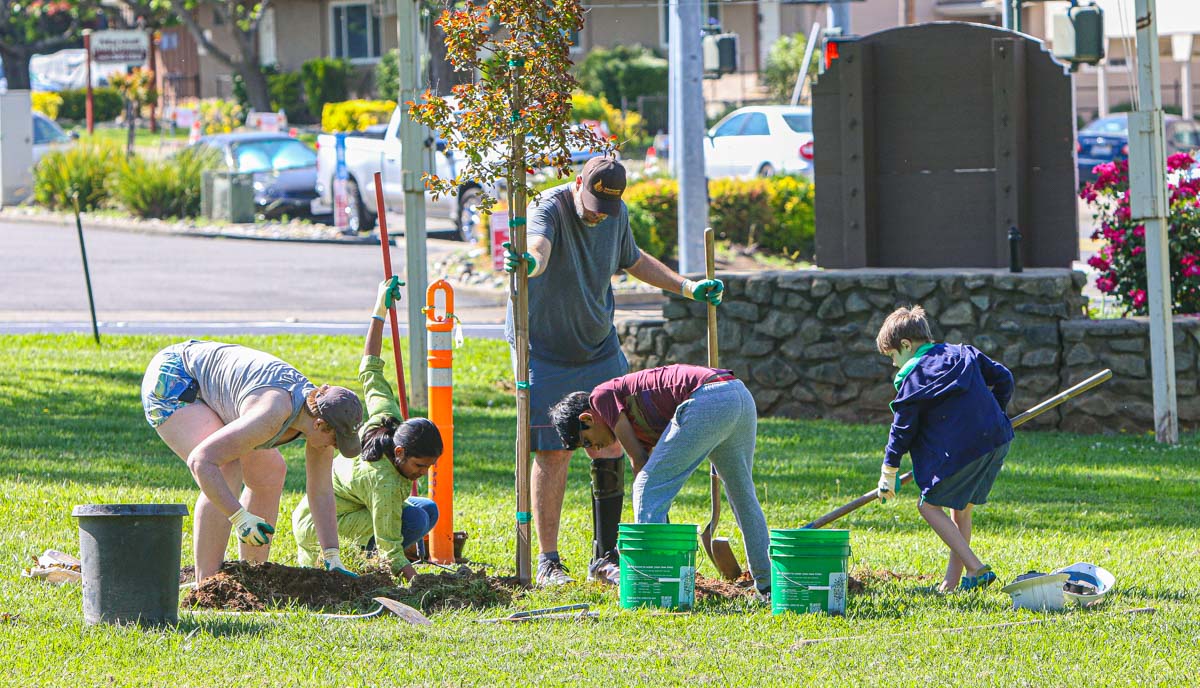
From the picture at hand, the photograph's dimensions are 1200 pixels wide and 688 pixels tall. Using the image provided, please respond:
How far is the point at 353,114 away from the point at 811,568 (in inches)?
1221

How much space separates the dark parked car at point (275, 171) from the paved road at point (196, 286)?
7.31 ft

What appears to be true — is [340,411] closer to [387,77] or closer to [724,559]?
[724,559]

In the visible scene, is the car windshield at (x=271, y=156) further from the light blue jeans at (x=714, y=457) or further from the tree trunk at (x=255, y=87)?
the light blue jeans at (x=714, y=457)

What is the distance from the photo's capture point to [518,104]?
6.67 meters

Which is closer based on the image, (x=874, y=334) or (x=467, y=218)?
(x=874, y=334)

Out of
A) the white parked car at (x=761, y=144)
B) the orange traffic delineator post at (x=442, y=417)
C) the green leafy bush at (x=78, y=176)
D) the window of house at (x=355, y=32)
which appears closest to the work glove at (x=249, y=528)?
the orange traffic delineator post at (x=442, y=417)

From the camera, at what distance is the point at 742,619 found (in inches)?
239

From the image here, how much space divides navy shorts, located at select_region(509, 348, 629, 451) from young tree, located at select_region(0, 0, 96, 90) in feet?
149

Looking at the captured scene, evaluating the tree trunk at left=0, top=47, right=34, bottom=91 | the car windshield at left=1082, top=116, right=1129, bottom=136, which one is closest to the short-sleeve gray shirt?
the car windshield at left=1082, top=116, right=1129, bottom=136

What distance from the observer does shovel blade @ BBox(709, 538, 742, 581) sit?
6.89 meters

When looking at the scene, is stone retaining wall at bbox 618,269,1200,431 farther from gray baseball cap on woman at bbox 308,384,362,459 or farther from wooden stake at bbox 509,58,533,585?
gray baseball cap on woman at bbox 308,384,362,459

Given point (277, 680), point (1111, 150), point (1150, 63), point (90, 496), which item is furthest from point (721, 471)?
point (1111, 150)

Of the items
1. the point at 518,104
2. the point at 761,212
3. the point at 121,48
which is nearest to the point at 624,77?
the point at 121,48

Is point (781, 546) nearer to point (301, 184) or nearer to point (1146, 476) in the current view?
point (1146, 476)
